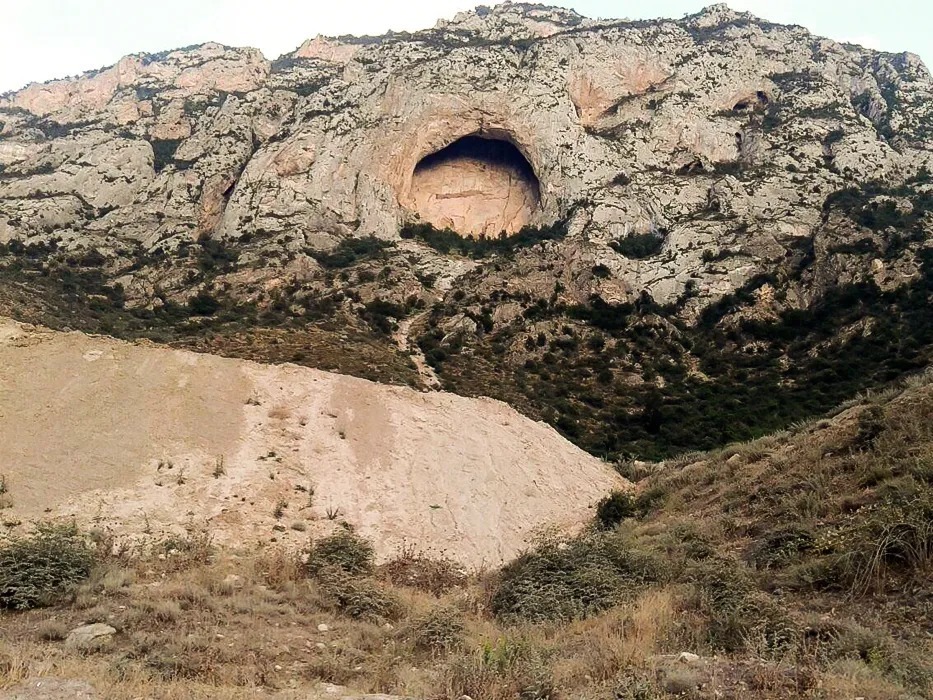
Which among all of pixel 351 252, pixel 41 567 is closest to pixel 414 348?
pixel 351 252

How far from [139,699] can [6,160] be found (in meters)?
112

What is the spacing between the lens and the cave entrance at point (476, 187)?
8156 cm

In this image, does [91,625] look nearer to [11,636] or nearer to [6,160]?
[11,636]

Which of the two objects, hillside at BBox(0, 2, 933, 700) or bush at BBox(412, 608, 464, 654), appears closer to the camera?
hillside at BBox(0, 2, 933, 700)

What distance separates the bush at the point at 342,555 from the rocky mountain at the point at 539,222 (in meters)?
20.6

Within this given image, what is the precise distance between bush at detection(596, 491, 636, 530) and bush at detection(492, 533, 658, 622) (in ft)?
16.4

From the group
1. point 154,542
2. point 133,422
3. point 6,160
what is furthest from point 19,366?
point 6,160

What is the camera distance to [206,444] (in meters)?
15.7

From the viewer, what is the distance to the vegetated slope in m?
5.98

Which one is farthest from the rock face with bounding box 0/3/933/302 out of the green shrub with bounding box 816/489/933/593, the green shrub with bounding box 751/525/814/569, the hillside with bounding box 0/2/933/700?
the green shrub with bounding box 816/489/933/593

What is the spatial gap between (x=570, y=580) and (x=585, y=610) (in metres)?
1.13

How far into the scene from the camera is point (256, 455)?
1586 centimetres

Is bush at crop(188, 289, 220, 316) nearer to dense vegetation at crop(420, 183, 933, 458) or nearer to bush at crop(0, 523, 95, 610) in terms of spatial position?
dense vegetation at crop(420, 183, 933, 458)

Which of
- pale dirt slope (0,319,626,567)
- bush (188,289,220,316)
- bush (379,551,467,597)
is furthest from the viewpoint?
bush (188,289,220,316)
